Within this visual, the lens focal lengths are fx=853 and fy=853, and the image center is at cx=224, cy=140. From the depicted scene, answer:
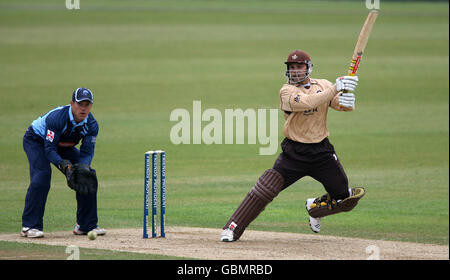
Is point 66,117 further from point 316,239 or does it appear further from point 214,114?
point 214,114

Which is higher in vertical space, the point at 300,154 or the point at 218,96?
the point at 218,96

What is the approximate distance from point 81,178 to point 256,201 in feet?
6.23

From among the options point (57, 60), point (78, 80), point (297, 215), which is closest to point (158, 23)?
point (57, 60)

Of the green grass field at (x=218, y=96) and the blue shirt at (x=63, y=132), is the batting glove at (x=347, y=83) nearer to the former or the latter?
the blue shirt at (x=63, y=132)

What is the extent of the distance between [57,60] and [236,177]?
1388cm

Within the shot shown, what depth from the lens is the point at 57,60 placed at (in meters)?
27.7

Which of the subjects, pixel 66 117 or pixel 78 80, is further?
pixel 78 80

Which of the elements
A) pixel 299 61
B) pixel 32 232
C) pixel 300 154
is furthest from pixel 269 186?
pixel 32 232

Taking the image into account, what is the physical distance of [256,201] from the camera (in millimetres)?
9297

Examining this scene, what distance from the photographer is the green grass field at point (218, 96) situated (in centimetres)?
1289

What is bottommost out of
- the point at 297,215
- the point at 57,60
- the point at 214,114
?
the point at 297,215

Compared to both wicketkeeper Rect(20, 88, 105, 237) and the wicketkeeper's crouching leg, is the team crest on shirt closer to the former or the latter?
wicketkeeper Rect(20, 88, 105, 237)

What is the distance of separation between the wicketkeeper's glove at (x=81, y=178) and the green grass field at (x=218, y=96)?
1.77 metres

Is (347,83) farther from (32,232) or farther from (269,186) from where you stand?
(32,232)
